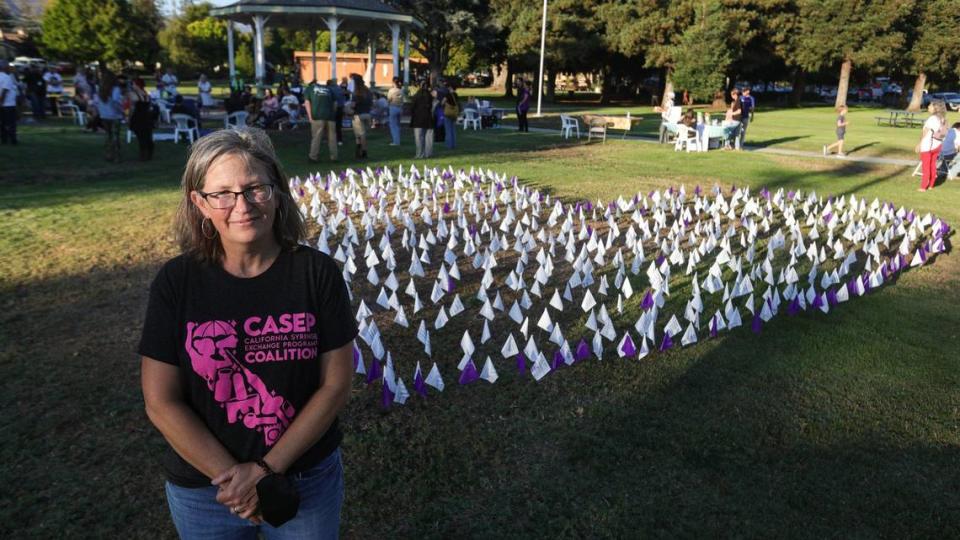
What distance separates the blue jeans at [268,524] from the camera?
196 cm

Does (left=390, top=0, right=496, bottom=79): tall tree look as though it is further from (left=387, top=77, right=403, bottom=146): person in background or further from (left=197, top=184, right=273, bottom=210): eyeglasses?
(left=197, top=184, right=273, bottom=210): eyeglasses

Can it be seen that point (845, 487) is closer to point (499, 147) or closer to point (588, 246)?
point (588, 246)

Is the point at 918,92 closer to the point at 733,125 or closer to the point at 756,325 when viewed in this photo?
the point at 733,125

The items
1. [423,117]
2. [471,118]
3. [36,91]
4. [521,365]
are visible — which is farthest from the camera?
[471,118]

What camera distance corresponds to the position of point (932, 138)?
13211mm

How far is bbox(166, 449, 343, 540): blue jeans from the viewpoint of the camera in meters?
1.96

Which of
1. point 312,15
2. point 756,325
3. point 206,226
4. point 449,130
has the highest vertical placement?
point 312,15

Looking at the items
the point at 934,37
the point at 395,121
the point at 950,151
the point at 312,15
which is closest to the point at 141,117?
the point at 395,121

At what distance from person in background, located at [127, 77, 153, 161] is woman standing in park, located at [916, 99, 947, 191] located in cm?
1664

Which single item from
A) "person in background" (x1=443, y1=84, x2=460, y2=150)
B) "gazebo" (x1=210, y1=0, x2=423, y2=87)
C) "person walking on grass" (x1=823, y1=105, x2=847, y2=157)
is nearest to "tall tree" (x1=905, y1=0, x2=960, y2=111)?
"person walking on grass" (x1=823, y1=105, x2=847, y2=157)

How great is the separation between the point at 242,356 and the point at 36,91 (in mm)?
25156

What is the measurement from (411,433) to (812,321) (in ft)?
14.2

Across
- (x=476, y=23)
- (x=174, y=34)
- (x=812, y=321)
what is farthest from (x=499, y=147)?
(x=174, y=34)

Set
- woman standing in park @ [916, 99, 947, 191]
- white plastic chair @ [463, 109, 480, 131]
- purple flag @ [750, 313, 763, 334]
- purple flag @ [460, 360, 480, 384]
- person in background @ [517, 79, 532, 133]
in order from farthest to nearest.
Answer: white plastic chair @ [463, 109, 480, 131], person in background @ [517, 79, 532, 133], woman standing in park @ [916, 99, 947, 191], purple flag @ [750, 313, 763, 334], purple flag @ [460, 360, 480, 384]
